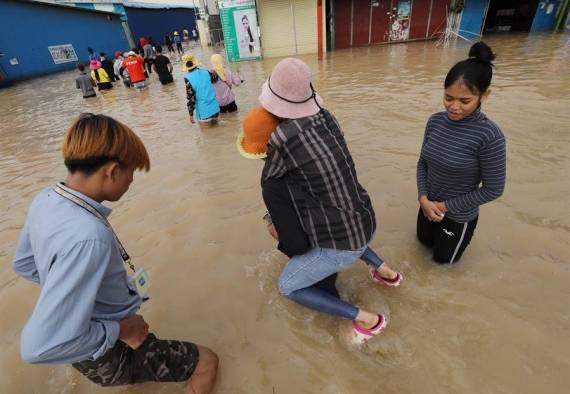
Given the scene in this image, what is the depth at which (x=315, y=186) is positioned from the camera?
1.58 meters

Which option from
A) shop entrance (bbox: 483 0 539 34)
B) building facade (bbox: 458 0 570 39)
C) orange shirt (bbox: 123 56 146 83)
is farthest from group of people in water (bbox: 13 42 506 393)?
shop entrance (bbox: 483 0 539 34)

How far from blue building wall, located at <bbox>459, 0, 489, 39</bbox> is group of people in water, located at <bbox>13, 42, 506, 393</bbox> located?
804 inches

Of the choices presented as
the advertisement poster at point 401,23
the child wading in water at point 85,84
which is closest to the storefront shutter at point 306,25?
the advertisement poster at point 401,23

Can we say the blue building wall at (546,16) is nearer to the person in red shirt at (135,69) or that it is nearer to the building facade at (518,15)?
the building facade at (518,15)

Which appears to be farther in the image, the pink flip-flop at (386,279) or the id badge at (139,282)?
the pink flip-flop at (386,279)

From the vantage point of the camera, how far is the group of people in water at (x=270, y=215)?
3.67ft

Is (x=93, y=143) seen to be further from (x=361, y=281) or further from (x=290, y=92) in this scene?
(x=361, y=281)

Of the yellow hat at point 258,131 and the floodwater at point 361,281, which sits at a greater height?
the yellow hat at point 258,131

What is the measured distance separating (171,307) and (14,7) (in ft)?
75.2

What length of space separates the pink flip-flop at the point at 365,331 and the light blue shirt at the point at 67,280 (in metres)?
1.31

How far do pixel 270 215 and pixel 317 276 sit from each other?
0.46 m

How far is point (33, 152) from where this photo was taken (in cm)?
611

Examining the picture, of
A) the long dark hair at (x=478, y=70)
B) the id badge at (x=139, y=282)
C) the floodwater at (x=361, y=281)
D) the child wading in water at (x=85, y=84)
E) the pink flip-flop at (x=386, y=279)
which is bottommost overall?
the floodwater at (x=361, y=281)

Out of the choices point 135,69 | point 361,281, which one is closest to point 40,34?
point 135,69
